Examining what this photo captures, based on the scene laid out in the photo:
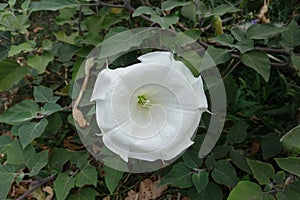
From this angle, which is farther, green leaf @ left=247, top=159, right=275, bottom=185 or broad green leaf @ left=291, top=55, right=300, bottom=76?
broad green leaf @ left=291, top=55, right=300, bottom=76

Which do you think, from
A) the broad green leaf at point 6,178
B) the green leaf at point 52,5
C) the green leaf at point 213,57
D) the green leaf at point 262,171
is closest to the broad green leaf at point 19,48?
the green leaf at point 52,5

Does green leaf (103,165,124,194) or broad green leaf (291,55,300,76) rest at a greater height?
broad green leaf (291,55,300,76)

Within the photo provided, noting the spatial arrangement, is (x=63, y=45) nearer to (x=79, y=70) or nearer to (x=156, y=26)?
(x=79, y=70)

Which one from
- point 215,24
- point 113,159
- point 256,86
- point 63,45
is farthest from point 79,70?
point 256,86

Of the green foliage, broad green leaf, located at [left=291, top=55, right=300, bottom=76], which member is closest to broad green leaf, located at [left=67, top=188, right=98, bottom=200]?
the green foliage

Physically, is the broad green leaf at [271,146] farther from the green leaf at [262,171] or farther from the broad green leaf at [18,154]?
the broad green leaf at [18,154]

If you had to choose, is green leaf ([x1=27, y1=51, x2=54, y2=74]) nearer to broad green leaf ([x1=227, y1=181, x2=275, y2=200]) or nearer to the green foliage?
the green foliage
